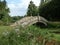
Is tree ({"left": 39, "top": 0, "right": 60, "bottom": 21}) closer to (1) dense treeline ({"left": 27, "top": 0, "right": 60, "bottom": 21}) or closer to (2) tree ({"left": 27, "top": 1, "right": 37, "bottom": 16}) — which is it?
(1) dense treeline ({"left": 27, "top": 0, "right": 60, "bottom": 21})

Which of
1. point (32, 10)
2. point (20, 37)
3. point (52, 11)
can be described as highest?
point (20, 37)

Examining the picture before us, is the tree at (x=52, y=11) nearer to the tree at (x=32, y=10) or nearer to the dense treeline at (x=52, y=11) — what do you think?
the dense treeline at (x=52, y=11)

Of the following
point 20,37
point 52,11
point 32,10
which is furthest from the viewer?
point 32,10

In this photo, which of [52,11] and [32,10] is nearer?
[52,11]

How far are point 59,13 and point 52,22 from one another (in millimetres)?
2050

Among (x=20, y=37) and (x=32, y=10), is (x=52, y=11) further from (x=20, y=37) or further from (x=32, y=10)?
(x=20, y=37)

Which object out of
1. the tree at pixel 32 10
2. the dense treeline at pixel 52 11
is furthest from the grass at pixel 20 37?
the tree at pixel 32 10

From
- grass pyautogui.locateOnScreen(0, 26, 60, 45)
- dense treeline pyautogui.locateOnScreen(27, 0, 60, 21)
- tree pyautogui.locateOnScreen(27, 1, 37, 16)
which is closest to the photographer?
grass pyautogui.locateOnScreen(0, 26, 60, 45)

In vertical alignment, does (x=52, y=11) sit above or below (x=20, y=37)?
below

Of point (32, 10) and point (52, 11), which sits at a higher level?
point (52, 11)


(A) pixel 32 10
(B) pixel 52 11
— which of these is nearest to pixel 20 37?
(B) pixel 52 11

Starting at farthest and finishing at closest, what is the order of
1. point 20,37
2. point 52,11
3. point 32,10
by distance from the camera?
point 32,10
point 52,11
point 20,37

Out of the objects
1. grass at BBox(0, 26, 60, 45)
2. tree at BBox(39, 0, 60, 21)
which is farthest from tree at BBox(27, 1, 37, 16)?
grass at BBox(0, 26, 60, 45)

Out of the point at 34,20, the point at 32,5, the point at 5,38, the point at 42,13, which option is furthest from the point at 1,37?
the point at 32,5
